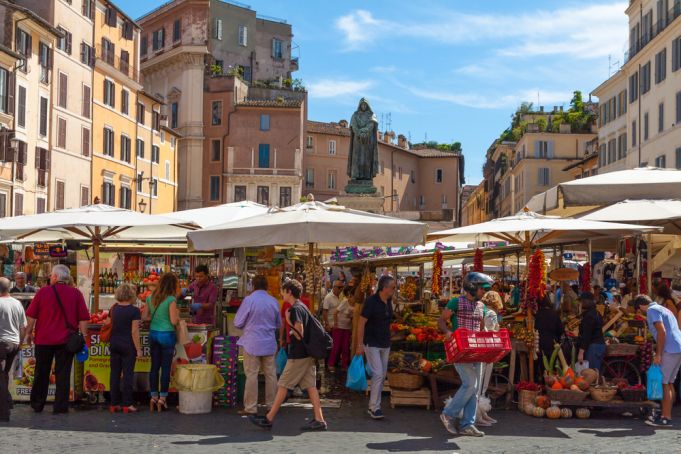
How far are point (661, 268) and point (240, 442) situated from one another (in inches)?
407

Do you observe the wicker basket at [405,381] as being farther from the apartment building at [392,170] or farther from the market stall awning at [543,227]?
the apartment building at [392,170]

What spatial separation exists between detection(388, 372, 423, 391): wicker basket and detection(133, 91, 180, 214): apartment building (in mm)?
40117

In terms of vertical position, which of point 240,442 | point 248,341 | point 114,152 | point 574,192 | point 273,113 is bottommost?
point 240,442

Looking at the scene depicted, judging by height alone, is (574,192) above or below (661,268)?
above

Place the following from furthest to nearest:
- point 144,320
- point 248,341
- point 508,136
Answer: point 508,136 → point 144,320 → point 248,341

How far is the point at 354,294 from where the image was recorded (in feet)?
51.4

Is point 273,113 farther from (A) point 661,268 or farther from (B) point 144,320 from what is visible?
(B) point 144,320

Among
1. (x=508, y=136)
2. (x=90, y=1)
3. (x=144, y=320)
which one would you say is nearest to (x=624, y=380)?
(x=144, y=320)

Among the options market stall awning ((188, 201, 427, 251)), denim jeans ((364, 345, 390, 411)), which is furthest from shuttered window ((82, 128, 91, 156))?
denim jeans ((364, 345, 390, 411))

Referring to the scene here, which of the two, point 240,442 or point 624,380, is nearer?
point 240,442

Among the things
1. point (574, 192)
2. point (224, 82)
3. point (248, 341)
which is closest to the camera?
point (248, 341)

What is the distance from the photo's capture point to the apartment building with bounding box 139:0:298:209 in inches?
2554

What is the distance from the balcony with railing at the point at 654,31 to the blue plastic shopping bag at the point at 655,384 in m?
32.6

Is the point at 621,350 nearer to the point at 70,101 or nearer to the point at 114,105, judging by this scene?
the point at 70,101
